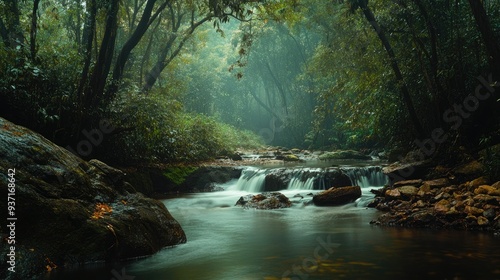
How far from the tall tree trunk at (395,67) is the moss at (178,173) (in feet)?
24.1

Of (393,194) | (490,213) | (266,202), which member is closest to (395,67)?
(393,194)

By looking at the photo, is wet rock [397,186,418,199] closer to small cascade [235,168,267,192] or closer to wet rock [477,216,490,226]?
wet rock [477,216,490,226]

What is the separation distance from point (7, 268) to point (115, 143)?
23.2 ft

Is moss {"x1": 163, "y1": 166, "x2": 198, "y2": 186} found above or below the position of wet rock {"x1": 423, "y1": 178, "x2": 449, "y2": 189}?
above

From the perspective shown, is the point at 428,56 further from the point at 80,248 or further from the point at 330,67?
the point at 80,248

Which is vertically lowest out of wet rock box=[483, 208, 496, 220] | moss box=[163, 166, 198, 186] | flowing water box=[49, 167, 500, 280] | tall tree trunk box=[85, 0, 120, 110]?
flowing water box=[49, 167, 500, 280]

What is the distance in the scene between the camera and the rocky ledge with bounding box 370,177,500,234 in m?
7.04

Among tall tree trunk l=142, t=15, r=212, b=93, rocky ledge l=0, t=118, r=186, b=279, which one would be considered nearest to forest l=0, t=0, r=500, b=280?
rocky ledge l=0, t=118, r=186, b=279

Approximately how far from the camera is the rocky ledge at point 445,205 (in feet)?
23.1

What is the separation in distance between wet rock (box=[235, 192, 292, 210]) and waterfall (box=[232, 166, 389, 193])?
268cm

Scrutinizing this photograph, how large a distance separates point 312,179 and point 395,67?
457cm

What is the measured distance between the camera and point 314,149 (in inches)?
1236

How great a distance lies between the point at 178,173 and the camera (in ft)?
45.6

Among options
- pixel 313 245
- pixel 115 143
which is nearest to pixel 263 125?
pixel 115 143
